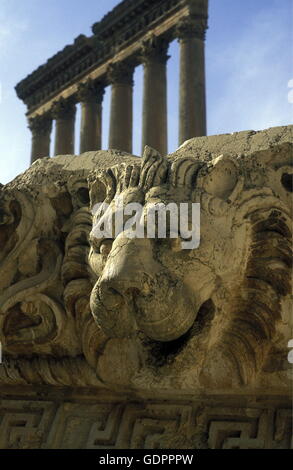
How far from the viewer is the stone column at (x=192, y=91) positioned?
1688cm

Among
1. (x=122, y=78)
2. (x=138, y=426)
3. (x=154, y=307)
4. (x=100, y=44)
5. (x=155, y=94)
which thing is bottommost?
(x=138, y=426)

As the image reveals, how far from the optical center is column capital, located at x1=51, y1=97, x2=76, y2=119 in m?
24.9

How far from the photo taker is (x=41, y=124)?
26.1 meters

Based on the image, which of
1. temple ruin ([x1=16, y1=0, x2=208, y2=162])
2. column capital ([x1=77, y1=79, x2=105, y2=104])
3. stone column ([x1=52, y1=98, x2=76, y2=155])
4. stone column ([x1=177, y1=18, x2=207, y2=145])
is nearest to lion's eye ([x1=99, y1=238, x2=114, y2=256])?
stone column ([x1=177, y1=18, x2=207, y2=145])

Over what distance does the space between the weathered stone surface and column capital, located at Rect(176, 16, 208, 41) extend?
52.9 feet

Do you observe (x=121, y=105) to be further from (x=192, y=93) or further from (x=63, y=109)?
(x=63, y=109)

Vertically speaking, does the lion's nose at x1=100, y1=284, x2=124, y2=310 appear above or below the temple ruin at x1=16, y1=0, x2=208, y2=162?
below

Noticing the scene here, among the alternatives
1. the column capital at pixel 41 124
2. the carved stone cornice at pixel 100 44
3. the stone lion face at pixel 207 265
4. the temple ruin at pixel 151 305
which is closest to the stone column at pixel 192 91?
the carved stone cornice at pixel 100 44

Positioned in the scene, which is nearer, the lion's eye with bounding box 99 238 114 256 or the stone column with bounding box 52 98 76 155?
the lion's eye with bounding box 99 238 114 256

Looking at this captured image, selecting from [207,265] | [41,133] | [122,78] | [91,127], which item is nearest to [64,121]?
[41,133]

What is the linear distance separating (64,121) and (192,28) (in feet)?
28.3

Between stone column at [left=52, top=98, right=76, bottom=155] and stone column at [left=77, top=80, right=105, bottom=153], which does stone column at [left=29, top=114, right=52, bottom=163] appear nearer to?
stone column at [left=52, top=98, right=76, bottom=155]

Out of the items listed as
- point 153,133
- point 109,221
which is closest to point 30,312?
point 109,221

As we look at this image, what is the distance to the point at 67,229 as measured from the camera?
99.4 inches
